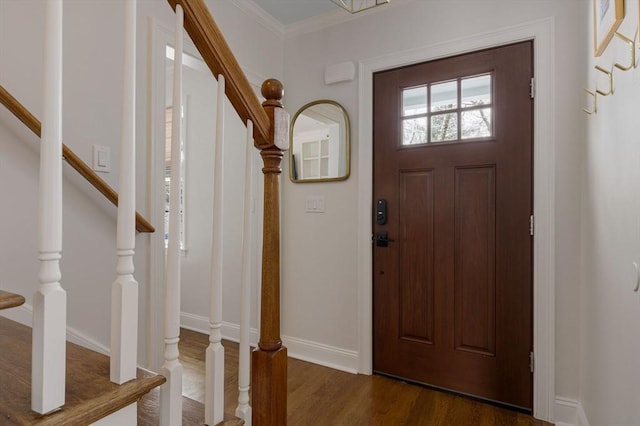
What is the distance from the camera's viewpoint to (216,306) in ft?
2.92

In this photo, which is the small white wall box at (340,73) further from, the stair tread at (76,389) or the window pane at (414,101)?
the stair tread at (76,389)

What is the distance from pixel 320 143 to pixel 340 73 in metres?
0.51

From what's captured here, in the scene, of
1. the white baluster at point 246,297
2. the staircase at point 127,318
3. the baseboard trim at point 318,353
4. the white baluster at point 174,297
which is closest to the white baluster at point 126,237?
the staircase at point 127,318

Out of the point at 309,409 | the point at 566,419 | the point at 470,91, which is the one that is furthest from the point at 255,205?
the point at 566,419

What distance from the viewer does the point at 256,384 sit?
1009 millimetres

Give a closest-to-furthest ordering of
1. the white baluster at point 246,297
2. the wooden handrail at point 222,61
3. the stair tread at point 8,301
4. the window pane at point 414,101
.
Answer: the stair tread at point 8,301 → the wooden handrail at point 222,61 → the white baluster at point 246,297 → the window pane at point 414,101

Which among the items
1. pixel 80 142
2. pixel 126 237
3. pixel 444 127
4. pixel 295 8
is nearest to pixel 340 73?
pixel 295 8

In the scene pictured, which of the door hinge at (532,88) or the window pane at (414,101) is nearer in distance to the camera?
the door hinge at (532,88)

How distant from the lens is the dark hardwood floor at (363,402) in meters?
1.85

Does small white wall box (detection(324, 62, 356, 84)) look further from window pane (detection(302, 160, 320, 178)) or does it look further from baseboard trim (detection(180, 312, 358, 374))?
baseboard trim (detection(180, 312, 358, 374))

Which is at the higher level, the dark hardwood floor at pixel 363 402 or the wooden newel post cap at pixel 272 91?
the wooden newel post cap at pixel 272 91

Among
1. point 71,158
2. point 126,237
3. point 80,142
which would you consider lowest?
point 126,237

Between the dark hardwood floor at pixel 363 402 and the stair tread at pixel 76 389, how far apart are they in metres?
1.07

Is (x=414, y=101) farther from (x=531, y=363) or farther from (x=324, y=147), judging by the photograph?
(x=531, y=363)
